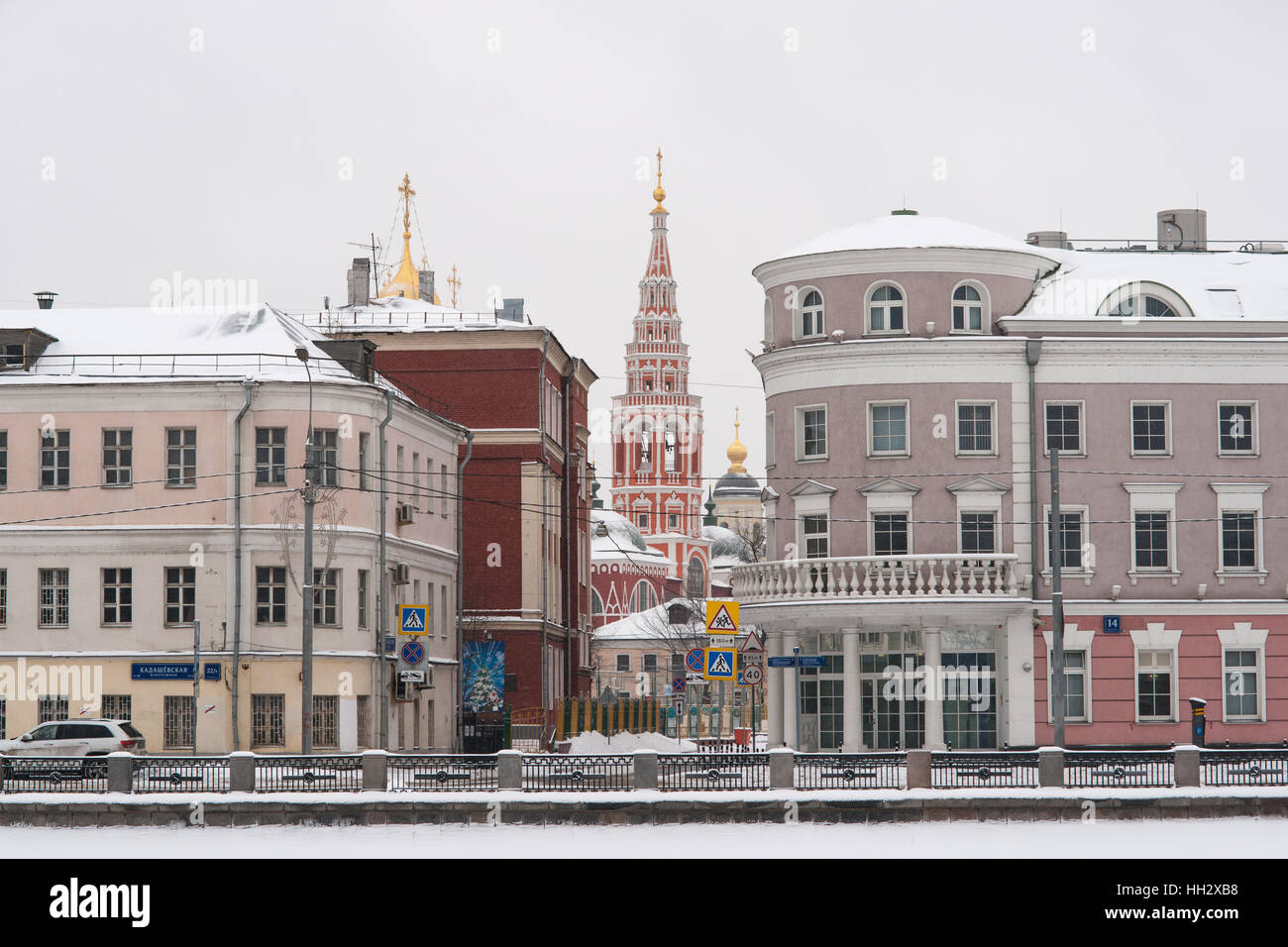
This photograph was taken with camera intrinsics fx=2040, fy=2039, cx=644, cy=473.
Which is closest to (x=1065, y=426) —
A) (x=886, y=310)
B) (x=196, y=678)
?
(x=886, y=310)

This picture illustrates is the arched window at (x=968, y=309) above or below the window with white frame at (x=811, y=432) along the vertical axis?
above

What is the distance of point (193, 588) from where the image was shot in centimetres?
5112

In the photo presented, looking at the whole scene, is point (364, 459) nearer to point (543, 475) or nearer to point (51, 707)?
point (51, 707)

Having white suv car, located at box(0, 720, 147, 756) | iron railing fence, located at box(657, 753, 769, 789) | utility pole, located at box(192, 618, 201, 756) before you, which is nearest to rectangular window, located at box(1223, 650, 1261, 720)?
iron railing fence, located at box(657, 753, 769, 789)

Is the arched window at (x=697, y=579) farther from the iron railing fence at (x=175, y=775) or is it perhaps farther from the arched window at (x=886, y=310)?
the iron railing fence at (x=175, y=775)

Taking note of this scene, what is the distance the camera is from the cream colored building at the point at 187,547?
166 feet

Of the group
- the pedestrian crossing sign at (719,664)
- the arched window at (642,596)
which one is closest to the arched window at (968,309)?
the pedestrian crossing sign at (719,664)

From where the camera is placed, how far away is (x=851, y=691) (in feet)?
155

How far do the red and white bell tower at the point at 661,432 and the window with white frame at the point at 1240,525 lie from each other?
12196cm

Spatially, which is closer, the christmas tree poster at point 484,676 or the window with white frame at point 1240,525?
the window with white frame at point 1240,525

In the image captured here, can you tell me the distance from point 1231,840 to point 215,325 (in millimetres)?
33621

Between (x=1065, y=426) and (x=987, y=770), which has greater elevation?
(x=1065, y=426)

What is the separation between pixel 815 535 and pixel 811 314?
5381 millimetres
